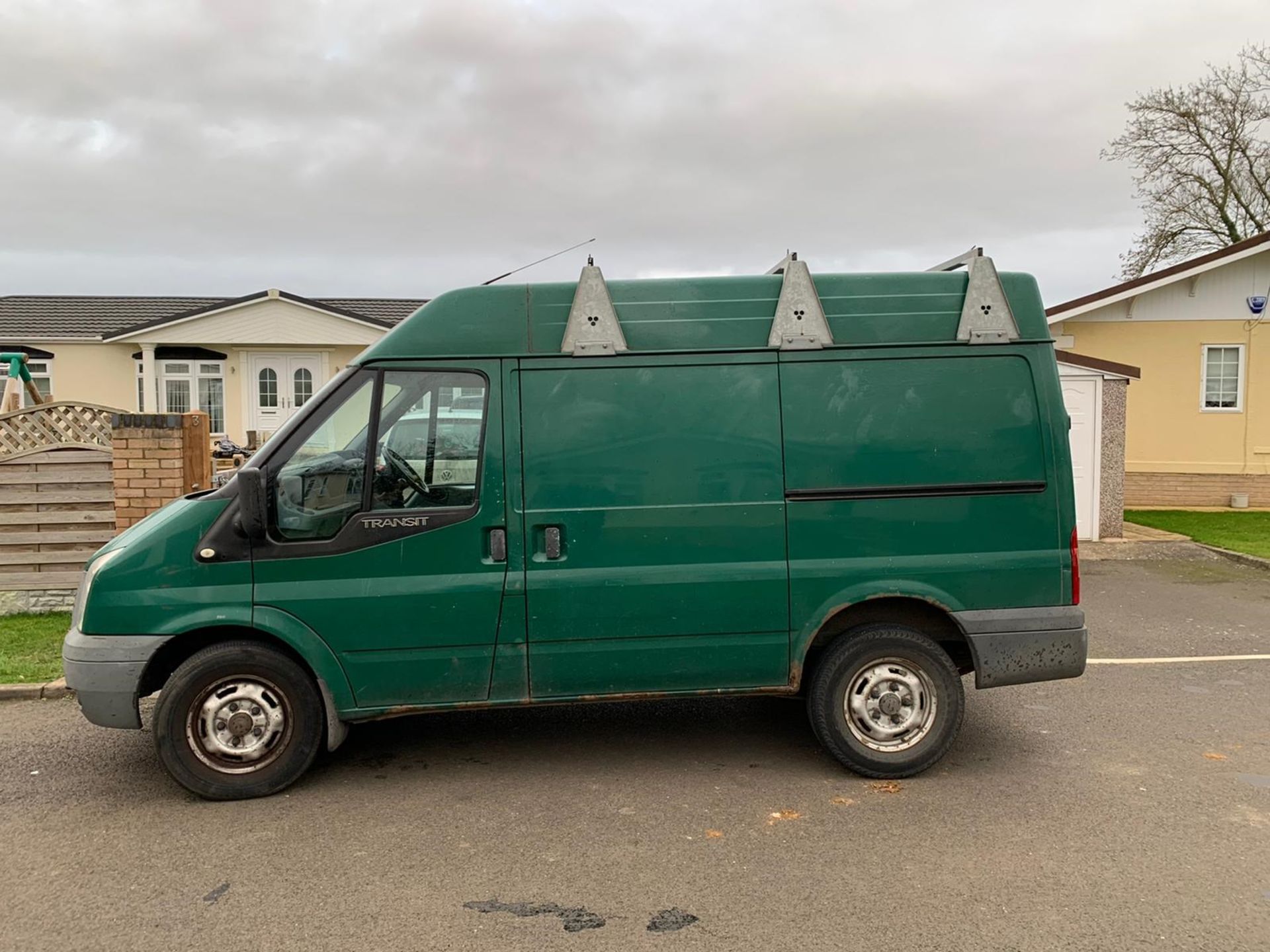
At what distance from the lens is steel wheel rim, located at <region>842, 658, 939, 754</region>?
477 cm

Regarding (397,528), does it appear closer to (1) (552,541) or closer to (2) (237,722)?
(1) (552,541)

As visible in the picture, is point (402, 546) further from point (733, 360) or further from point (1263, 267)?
point (1263, 267)

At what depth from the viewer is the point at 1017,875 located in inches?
146

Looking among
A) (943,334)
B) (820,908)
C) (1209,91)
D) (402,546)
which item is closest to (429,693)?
(402,546)

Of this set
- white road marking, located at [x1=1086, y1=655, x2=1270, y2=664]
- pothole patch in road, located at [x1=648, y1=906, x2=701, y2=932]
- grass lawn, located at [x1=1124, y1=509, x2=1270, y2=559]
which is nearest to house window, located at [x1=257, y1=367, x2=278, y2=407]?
grass lawn, located at [x1=1124, y1=509, x2=1270, y2=559]

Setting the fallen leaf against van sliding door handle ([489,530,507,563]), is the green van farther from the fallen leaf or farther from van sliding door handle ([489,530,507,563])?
the fallen leaf

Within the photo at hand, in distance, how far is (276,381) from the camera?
23906 millimetres

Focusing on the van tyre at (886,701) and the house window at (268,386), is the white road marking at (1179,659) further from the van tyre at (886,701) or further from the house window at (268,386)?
the house window at (268,386)

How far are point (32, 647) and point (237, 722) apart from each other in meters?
4.00

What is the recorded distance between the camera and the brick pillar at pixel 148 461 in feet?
26.7

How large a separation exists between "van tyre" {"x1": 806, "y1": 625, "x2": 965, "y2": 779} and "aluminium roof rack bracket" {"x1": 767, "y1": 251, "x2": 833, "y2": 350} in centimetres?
147

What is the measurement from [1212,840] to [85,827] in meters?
4.90

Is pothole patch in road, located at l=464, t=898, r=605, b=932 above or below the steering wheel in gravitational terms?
below

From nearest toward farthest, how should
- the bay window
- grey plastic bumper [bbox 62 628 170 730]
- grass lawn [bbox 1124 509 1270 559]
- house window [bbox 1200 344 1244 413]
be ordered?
grey plastic bumper [bbox 62 628 170 730] → grass lawn [bbox 1124 509 1270 559] → house window [bbox 1200 344 1244 413] → the bay window
